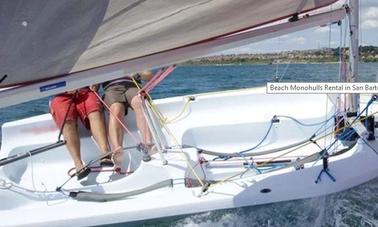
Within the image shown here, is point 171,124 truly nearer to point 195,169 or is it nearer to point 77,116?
point 77,116

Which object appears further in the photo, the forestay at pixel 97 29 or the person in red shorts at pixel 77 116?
the person in red shorts at pixel 77 116

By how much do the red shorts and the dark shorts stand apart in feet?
0.35

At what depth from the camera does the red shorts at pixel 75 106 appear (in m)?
3.79

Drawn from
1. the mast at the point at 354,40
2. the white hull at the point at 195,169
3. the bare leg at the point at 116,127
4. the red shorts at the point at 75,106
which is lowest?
the white hull at the point at 195,169

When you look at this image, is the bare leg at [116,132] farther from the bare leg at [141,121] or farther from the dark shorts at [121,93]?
the bare leg at [141,121]

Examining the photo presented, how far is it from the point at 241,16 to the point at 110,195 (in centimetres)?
152

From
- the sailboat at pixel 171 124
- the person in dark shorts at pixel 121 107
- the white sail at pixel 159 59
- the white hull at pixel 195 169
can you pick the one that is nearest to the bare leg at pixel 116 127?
the person in dark shorts at pixel 121 107

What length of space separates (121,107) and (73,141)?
51 cm

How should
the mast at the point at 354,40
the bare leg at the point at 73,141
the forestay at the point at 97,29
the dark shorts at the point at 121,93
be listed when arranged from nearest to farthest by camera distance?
the forestay at the point at 97,29
the mast at the point at 354,40
the bare leg at the point at 73,141
the dark shorts at the point at 121,93

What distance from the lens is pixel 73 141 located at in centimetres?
364

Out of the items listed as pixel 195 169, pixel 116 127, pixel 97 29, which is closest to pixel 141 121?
pixel 116 127

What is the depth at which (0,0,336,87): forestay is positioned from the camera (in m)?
1.82

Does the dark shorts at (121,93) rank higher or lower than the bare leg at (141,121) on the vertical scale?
higher

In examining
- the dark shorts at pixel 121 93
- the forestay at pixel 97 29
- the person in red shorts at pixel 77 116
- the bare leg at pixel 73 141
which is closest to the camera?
the forestay at pixel 97 29
